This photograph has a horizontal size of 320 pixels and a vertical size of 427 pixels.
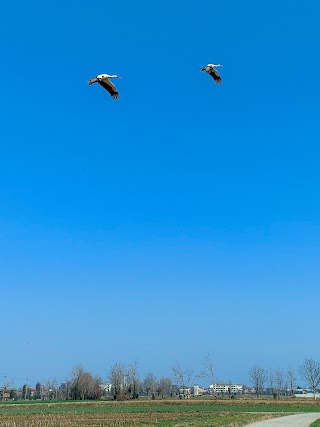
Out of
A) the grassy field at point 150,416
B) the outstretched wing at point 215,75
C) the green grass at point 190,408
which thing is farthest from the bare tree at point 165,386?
the outstretched wing at point 215,75

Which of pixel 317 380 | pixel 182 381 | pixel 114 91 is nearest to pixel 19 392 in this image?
pixel 182 381

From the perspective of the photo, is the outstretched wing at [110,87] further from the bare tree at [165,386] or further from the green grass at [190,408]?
the bare tree at [165,386]

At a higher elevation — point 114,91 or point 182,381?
point 114,91

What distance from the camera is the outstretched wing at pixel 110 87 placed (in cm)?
1528

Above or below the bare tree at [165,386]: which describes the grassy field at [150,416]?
above

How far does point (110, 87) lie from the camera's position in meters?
15.6

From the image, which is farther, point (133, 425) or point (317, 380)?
point (317, 380)

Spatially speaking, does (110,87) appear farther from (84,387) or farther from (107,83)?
(84,387)

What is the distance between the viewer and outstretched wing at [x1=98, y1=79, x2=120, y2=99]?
50.1ft

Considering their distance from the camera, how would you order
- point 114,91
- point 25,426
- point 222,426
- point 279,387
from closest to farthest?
point 114,91, point 222,426, point 25,426, point 279,387

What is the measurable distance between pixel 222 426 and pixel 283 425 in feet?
13.4

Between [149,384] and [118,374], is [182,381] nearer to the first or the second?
[118,374]

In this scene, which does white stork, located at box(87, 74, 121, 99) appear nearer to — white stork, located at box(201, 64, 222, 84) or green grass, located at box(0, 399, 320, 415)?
white stork, located at box(201, 64, 222, 84)

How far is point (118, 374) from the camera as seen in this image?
13100cm
